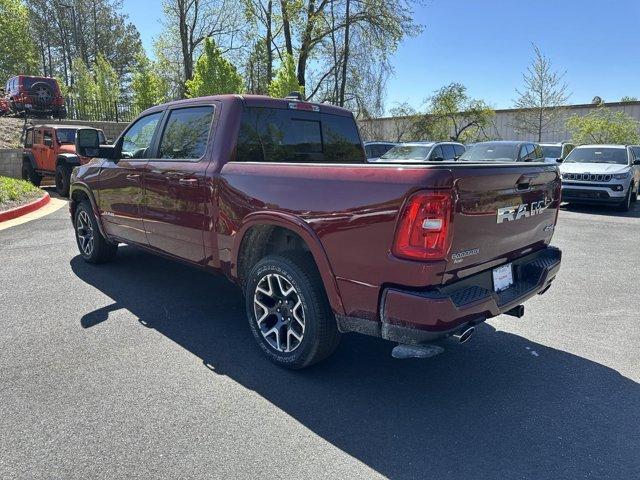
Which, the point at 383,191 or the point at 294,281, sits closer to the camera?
the point at 383,191

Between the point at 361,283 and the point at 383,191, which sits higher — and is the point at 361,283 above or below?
below

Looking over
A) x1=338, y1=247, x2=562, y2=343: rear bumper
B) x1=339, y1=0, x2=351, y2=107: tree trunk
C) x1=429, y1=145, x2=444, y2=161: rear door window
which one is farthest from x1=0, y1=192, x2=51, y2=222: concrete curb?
x1=339, y1=0, x2=351, y2=107: tree trunk

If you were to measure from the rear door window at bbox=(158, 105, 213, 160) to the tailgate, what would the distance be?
2.28 m

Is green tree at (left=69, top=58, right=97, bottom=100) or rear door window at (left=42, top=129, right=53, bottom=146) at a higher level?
green tree at (left=69, top=58, right=97, bottom=100)

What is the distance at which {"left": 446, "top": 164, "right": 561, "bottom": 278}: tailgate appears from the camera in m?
2.63

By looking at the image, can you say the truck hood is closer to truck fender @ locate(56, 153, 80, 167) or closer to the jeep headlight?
the jeep headlight

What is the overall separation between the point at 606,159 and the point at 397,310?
12454mm

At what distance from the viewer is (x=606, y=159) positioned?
12492mm

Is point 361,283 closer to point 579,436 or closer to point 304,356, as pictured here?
point 304,356

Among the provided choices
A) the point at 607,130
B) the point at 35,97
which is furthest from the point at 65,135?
the point at 607,130

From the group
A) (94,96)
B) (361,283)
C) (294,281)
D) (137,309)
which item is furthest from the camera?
(94,96)

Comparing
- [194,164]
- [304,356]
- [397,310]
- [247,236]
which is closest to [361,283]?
[397,310]

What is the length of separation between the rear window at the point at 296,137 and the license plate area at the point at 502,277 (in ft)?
6.55

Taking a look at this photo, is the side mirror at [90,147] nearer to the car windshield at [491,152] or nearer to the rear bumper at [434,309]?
the rear bumper at [434,309]
